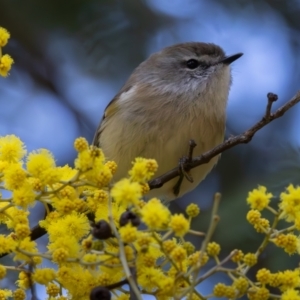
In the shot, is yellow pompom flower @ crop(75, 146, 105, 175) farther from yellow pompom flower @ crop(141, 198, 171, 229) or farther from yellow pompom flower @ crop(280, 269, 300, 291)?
yellow pompom flower @ crop(280, 269, 300, 291)

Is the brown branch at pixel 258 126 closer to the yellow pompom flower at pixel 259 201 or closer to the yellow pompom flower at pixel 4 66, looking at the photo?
the yellow pompom flower at pixel 259 201

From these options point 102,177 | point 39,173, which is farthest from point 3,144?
point 102,177

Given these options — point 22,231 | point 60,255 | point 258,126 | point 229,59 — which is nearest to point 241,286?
point 60,255

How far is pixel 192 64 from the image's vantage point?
334cm

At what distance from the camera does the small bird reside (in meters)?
2.93

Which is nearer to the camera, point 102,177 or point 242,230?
point 102,177

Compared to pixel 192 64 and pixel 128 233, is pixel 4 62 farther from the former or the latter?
pixel 192 64

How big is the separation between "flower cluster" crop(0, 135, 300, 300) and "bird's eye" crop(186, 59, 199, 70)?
5.90 feet

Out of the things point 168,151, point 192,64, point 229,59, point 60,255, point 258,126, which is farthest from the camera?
point 192,64

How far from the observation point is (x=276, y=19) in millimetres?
3453

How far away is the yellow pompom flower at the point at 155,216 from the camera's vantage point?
1216mm

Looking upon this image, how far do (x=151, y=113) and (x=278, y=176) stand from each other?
76cm

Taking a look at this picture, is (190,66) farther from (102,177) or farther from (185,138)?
(102,177)

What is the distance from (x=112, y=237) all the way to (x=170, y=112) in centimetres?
174
